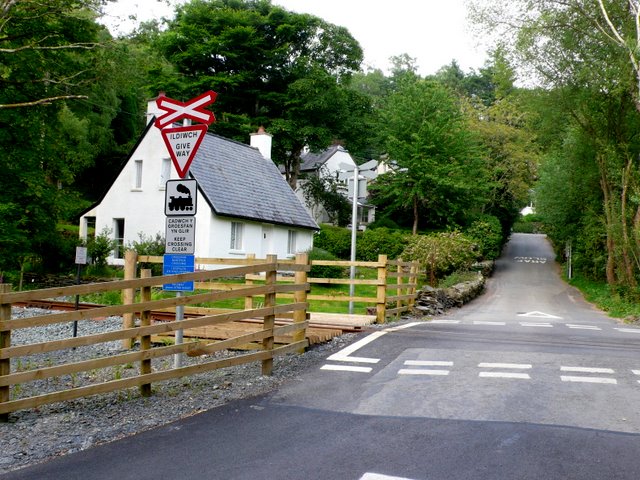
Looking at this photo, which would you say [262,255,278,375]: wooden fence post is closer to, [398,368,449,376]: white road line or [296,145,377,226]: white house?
[398,368,449,376]: white road line

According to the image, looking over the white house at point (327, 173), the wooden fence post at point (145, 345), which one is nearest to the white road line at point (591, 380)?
the wooden fence post at point (145, 345)

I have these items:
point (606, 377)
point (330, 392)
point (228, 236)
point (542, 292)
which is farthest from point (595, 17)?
point (330, 392)

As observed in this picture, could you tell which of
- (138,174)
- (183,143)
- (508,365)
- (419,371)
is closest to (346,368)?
(419,371)

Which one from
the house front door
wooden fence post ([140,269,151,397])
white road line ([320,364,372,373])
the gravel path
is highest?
the house front door

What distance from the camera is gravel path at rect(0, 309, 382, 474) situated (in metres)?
5.11

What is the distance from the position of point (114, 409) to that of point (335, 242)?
30.4m

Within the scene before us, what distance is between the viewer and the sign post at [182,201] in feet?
23.2

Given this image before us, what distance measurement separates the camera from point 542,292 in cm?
3272

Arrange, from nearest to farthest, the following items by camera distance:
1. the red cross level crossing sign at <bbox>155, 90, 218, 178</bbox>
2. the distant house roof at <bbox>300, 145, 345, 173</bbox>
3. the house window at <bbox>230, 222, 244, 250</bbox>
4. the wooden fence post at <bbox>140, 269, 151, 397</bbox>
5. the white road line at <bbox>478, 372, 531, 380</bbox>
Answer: the wooden fence post at <bbox>140, 269, 151, 397</bbox> < the red cross level crossing sign at <bbox>155, 90, 218, 178</bbox> < the white road line at <bbox>478, 372, 531, 380</bbox> < the house window at <bbox>230, 222, 244, 250</bbox> < the distant house roof at <bbox>300, 145, 345, 173</bbox>

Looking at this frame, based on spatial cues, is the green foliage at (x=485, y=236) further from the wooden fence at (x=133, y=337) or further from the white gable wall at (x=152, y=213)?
the wooden fence at (x=133, y=337)

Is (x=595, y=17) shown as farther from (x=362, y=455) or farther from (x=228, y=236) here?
(x=362, y=455)

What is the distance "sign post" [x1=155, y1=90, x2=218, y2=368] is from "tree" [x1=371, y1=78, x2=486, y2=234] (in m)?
32.3

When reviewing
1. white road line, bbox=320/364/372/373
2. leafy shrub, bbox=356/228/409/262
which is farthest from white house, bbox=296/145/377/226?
white road line, bbox=320/364/372/373

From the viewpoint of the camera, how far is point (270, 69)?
144 feet
